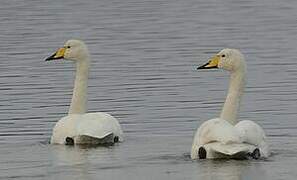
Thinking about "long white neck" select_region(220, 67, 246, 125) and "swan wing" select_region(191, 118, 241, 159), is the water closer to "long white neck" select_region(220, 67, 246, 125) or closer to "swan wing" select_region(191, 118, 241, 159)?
"swan wing" select_region(191, 118, 241, 159)

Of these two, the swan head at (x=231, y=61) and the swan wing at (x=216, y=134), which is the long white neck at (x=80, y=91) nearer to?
the swan head at (x=231, y=61)

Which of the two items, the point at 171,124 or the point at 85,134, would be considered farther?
the point at 171,124

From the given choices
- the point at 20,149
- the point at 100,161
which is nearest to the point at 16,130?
the point at 20,149

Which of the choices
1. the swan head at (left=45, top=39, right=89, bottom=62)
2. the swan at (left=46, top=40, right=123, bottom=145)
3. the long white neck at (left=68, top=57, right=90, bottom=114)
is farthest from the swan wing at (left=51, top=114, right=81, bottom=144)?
the swan head at (left=45, top=39, right=89, bottom=62)

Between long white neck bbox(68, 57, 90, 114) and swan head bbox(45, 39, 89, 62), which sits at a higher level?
swan head bbox(45, 39, 89, 62)

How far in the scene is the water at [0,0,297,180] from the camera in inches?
651

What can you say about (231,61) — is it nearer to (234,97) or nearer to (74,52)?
(234,97)

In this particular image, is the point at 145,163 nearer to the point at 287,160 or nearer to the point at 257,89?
the point at 287,160

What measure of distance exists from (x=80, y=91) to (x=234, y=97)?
→ 128 inches

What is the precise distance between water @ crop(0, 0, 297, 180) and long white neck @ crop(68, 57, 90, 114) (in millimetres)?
548

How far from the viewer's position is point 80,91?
2036 centimetres

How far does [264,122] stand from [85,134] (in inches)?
120

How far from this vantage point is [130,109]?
71.9ft

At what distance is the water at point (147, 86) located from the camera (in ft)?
54.2
